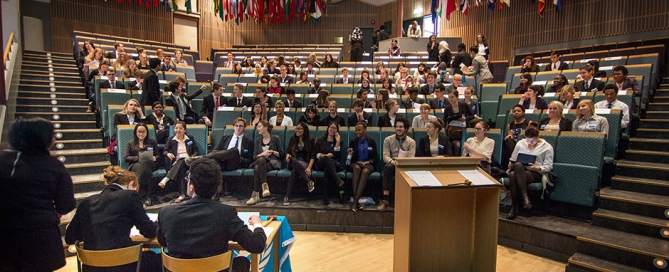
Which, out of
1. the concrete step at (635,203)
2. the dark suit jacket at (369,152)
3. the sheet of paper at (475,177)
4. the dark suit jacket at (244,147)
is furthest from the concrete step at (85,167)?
the concrete step at (635,203)

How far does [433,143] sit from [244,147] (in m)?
2.05

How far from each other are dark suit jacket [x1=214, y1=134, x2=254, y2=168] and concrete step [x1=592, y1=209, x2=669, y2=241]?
3268 millimetres

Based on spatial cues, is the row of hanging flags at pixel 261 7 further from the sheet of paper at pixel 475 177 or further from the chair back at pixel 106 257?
the chair back at pixel 106 257

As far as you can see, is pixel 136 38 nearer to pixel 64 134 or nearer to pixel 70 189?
pixel 64 134

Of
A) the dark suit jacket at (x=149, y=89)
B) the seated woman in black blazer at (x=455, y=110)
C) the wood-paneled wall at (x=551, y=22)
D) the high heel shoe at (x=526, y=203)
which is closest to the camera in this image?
the high heel shoe at (x=526, y=203)

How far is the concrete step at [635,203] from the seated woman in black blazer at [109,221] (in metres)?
3.40

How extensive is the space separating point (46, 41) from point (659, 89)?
1329cm

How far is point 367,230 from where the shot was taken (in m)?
3.71

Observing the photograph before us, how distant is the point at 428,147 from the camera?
13.1ft

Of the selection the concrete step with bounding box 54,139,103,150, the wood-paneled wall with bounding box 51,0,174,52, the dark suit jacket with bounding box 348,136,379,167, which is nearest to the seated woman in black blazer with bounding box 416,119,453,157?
the dark suit jacket with bounding box 348,136,379,167

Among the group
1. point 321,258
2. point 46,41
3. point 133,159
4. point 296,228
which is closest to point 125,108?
point 133,159

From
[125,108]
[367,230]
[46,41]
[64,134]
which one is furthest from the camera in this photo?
[46,41]

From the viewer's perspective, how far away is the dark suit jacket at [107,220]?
5.60ft

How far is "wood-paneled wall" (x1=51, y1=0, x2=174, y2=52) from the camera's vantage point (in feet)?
34.4
